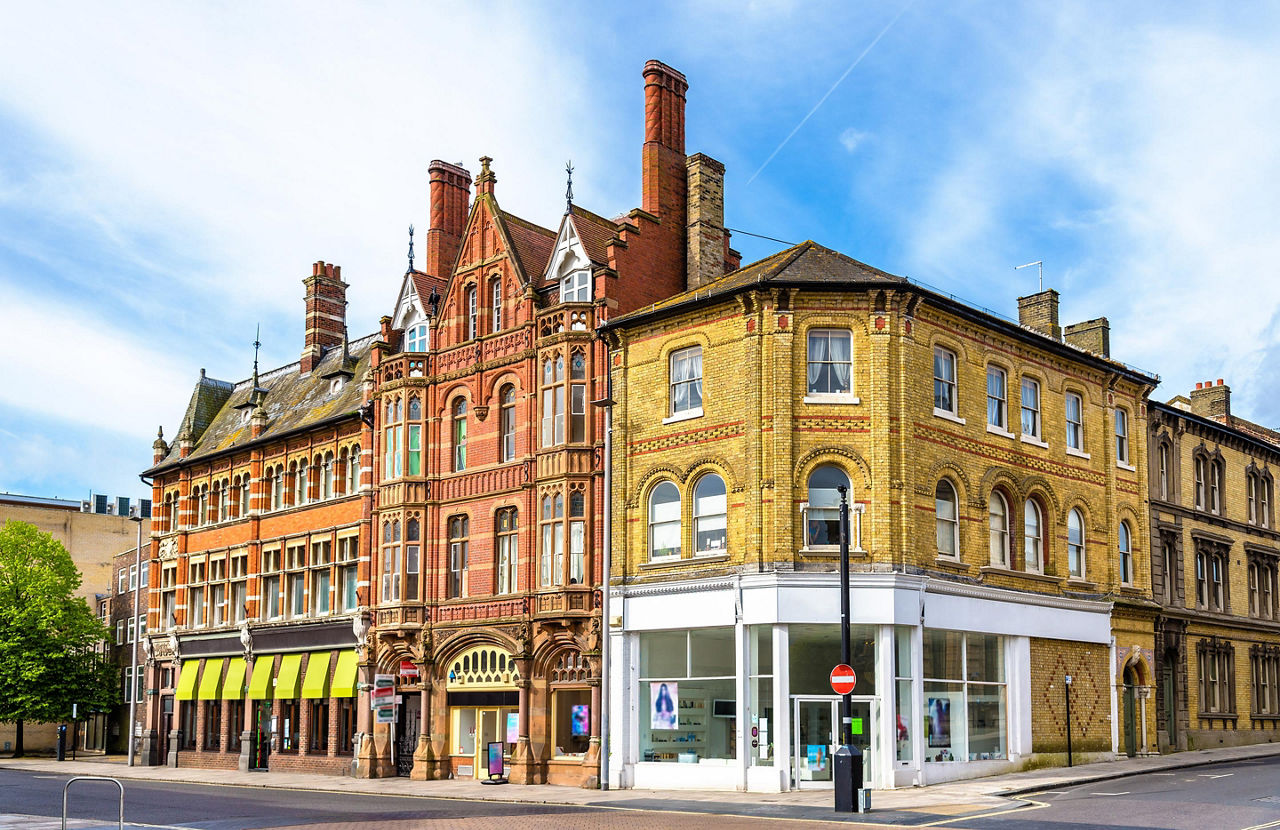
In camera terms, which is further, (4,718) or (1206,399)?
(4,718)

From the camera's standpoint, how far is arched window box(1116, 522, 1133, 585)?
38969 mm

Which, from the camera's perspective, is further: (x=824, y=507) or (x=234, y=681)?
(x=234, y=681)

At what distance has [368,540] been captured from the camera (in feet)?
141

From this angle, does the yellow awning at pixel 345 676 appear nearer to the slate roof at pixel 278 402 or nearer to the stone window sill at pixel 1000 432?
the slate roof at pixel 278 402

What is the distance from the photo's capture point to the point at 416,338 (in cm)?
4278

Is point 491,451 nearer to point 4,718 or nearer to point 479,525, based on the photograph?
point 479,525

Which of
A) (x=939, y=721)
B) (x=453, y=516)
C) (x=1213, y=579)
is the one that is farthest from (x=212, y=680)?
(x=1213, y=579)

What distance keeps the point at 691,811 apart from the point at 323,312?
3435cm

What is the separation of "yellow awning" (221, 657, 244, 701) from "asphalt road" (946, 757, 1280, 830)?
101 feet

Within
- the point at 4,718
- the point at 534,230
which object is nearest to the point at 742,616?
the point at 534,230

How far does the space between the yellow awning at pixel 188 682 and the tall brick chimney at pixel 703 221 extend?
85.6 feet

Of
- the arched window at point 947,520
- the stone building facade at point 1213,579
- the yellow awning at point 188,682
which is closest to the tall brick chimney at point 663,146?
the arched window at point 947,520

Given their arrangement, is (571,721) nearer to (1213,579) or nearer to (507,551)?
(507,551)

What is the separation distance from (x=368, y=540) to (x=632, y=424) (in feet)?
41.7
